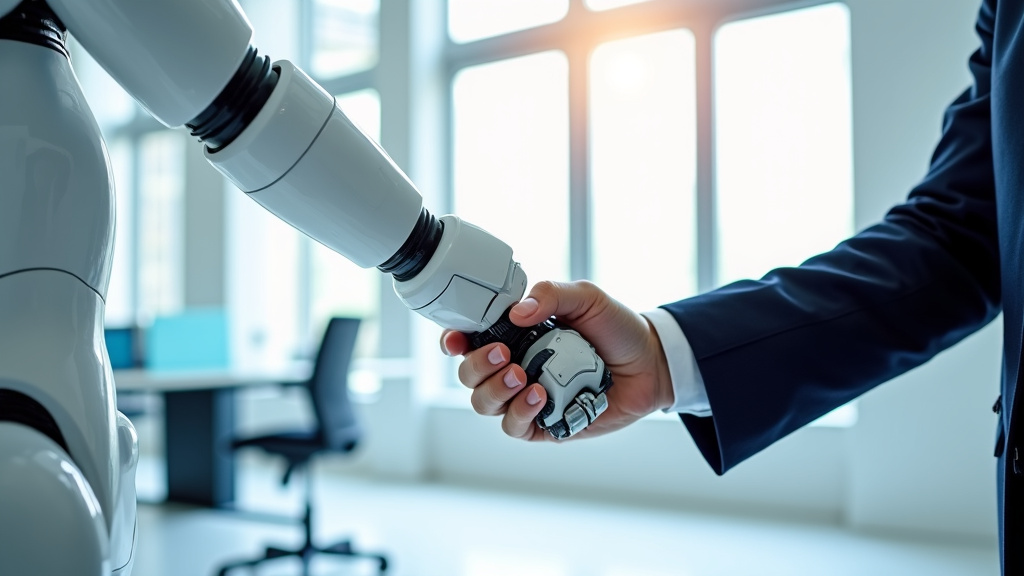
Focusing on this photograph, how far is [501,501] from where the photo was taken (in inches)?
165

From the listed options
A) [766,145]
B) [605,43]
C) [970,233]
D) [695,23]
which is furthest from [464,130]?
[970,233]

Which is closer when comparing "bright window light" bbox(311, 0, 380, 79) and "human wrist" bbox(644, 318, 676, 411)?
"human wrist" bbox(644, 318, 676, 411)

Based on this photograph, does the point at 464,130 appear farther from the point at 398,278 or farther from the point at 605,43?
the point at 398,278

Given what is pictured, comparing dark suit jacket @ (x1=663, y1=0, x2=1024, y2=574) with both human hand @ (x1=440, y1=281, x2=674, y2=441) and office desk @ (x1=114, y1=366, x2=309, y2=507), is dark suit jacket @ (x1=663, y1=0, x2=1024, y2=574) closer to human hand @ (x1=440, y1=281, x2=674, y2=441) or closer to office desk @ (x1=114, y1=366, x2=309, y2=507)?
human hand @ (x1=440, y1=281, x2=674, y2=441)

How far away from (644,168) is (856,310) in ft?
12.5

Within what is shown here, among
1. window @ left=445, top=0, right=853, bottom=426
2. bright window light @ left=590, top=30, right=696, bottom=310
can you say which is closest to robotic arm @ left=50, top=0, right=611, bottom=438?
window @ left=445, top=0, right=853, bottom=426

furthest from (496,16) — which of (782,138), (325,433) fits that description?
(325,433)

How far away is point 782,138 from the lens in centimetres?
414

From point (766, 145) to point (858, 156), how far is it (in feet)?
2.21

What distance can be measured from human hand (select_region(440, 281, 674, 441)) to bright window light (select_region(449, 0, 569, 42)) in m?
4.20

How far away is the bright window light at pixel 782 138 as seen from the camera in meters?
3.99

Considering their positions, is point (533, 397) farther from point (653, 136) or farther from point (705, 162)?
point (653, 136)

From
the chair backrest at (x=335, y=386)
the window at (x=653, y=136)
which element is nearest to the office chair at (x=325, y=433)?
the chair backrest at (x=335, y=386)

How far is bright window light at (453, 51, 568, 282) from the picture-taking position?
4.92 m
